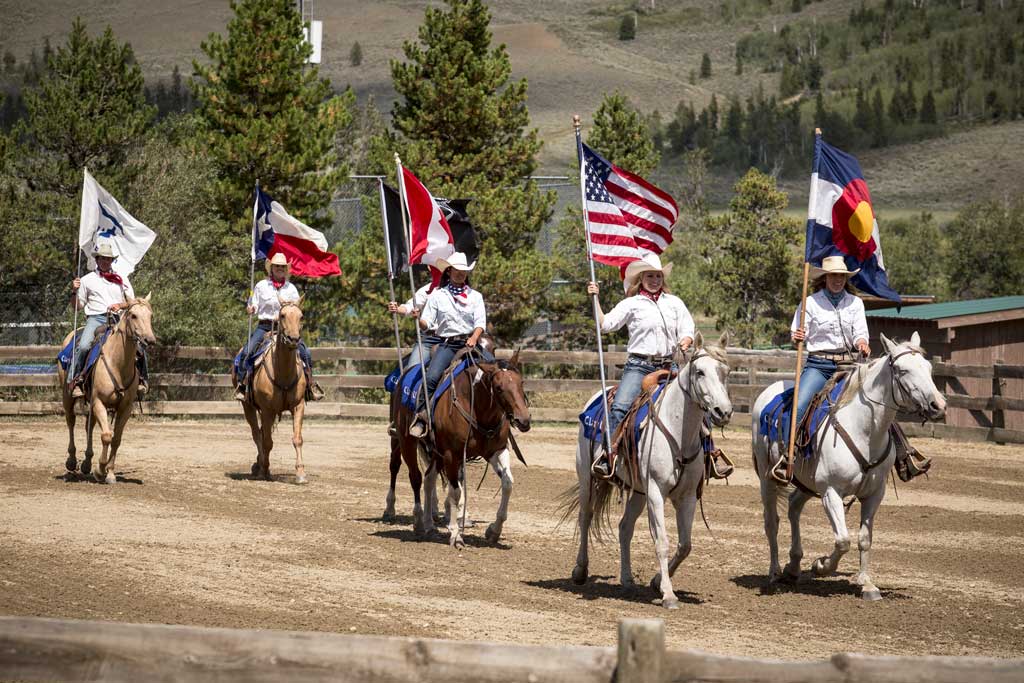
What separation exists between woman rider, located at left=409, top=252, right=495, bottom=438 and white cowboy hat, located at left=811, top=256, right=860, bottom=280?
3289mm

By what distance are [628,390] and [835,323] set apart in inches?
81.1

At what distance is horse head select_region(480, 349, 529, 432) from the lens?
1168 centimetres

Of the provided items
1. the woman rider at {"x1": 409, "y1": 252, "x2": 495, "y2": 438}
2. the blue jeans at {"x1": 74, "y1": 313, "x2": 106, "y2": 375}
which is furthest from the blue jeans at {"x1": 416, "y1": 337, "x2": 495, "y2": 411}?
the blue jeans at {"x1": 74, "y1": 313, "x2": 106, "y2": 375}

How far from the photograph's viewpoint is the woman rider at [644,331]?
10594 millimetres

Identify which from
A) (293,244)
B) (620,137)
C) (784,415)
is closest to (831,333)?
(784,415)

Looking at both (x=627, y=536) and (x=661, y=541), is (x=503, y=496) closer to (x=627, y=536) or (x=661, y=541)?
(x=627, y=536)

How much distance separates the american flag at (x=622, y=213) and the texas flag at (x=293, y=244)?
730 centimetres

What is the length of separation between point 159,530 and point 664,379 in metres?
5.48

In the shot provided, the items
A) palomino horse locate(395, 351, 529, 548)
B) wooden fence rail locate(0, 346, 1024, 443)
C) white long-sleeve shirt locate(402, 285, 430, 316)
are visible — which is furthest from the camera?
wooden fence rail locate(0, 346, 1024, 443)

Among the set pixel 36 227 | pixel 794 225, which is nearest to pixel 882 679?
pixel 36 227

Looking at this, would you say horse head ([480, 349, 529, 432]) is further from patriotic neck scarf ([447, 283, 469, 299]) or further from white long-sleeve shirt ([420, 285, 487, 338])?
patriotic neck scarf ([447, 283, 469, 299])

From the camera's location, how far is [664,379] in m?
10.5

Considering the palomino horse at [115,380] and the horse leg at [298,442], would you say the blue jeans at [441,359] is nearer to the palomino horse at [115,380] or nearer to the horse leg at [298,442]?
the palomino horse at [115,380]

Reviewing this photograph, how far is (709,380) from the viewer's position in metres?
9.50
